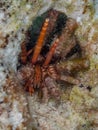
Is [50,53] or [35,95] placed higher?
[50,53]

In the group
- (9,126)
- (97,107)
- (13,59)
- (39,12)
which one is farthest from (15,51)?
(97,107)

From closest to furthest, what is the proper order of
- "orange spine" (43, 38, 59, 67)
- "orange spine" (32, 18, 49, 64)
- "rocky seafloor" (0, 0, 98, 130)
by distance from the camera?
"rocky seafloor" (0, 0, 98, 130), "orange spine" (32, 18, 49, 64), "orange spine" (43, 38, 59, 67)

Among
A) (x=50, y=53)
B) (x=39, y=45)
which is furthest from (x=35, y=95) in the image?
(x=39, y=45)

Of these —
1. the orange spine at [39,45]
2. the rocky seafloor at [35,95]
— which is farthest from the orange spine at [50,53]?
the rocky seafloor at [35,95]

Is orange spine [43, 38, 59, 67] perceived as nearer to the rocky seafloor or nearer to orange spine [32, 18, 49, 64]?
orange spine [32, 18, 49, 64]

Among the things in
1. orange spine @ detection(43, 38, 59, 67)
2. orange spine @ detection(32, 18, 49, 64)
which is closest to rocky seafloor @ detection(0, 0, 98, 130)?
orange spine @ detection(32, 18, 49, 64)

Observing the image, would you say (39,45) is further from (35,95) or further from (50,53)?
(35,95)

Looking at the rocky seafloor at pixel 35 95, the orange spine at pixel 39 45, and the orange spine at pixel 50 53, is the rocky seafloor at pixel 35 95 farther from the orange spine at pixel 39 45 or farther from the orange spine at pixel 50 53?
the orange spine at pixel 50 53

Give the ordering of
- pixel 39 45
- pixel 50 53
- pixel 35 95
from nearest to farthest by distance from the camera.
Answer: pixel 39 45 → pixel 50 53 → pixel 35 95

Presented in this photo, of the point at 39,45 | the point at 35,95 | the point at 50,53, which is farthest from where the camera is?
the point at 35,95
